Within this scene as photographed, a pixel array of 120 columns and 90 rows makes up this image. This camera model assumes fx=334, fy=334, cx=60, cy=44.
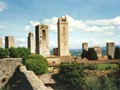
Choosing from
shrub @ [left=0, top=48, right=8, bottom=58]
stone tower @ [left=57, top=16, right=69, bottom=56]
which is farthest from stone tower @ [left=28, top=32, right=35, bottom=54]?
shrub @ [left=0, top=48, right=8, bottom=58]

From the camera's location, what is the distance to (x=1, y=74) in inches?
923

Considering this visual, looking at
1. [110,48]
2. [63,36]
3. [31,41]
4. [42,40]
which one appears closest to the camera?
[42,40]

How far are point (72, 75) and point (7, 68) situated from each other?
6992mm

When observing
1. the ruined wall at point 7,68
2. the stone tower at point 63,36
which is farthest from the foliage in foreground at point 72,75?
the stone tower at point 63,36

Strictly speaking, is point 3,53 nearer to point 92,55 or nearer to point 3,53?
point 3,53

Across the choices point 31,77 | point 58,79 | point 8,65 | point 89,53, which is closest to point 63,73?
point 58,79

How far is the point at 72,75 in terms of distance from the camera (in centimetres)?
2864

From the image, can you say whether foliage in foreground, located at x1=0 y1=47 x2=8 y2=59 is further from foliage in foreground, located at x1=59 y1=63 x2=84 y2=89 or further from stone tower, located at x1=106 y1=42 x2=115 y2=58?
stone tower, located at x1=106 y1=42 x2=115 y2=58

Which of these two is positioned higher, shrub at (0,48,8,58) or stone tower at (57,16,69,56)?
stone tower at (57,16,69,56)

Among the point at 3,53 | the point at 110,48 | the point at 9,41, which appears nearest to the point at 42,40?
the point at 9,41

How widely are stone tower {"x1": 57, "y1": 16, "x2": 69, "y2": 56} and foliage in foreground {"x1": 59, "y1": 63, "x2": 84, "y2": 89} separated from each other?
1007 inches

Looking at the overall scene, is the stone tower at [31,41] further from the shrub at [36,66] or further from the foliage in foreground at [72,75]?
the foliage in foreground at [72,75]

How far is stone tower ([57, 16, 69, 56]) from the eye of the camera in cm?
5552

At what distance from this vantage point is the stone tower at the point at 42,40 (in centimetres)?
5056
